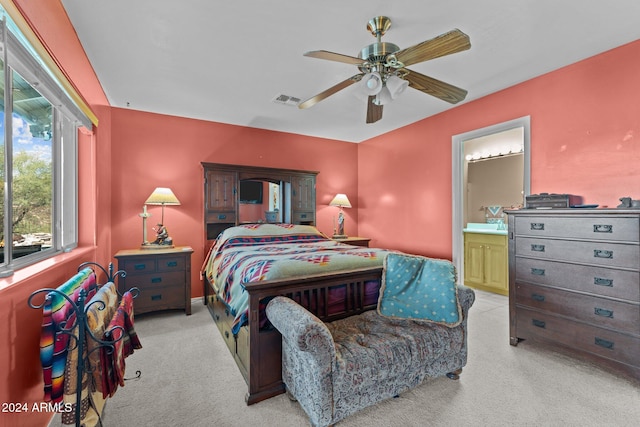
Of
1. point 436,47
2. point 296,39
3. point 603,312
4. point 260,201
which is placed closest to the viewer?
point 436,47

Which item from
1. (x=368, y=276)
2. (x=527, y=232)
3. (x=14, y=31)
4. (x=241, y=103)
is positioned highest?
(x=241, y=103)

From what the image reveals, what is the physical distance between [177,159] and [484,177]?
4811 mm

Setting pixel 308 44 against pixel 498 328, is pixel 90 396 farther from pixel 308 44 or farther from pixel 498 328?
pixel 498 328

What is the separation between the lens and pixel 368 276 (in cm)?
217

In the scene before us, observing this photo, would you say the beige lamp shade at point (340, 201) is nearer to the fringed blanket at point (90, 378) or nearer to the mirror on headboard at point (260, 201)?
the mirror on headboard at point (260, 201)

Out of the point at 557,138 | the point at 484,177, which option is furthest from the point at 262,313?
the point at 484,177

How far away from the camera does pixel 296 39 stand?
223cm

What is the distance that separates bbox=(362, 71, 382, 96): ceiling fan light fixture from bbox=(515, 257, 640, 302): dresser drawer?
1935mm

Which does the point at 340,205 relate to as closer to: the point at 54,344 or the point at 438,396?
the point at 438,396

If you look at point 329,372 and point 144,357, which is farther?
point 144,357

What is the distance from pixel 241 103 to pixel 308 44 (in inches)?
57.3

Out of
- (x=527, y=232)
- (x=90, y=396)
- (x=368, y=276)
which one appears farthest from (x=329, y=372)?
(x=527, y=232)

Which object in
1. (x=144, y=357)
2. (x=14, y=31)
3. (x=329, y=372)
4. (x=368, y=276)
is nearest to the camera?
(x=14, y=31)

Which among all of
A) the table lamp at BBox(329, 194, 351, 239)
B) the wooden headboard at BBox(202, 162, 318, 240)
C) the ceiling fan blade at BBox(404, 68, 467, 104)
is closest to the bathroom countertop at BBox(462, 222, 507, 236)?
the table lamp at BBox(329, 194, 351, 239)
